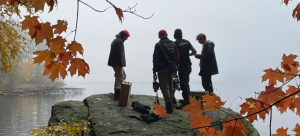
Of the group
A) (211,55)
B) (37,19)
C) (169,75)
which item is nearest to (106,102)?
(169,75)

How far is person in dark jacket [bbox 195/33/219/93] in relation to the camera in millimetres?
4231

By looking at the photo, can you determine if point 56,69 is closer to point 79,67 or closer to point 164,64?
point 79,67

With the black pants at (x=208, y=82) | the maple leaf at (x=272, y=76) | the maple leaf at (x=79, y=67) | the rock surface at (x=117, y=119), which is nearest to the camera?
the maple leaf at (x=79, y=67)

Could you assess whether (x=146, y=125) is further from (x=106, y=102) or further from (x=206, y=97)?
(x=206, y=97)

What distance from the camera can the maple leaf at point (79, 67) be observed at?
3.67 ft

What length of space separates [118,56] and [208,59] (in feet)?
7.90

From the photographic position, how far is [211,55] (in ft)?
13.9

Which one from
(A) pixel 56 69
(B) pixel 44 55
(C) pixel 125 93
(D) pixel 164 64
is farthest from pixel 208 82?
(B) pixel 44 55

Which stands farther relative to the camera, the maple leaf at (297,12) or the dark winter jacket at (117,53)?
the dark winter jacket at (117,53)

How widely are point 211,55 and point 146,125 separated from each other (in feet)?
7.74

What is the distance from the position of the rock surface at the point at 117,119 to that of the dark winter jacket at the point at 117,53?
3.72 ft

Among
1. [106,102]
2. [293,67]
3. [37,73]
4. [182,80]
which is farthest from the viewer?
[37,73]

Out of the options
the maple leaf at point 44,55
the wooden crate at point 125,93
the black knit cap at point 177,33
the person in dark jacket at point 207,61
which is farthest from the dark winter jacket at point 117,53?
the maple leaf at point 44,55

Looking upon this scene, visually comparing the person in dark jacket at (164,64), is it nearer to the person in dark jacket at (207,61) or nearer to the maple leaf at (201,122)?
the person in dark jacket at (207,61)
